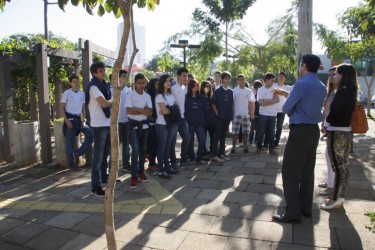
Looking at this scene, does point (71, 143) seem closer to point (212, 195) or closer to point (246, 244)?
point (212, 195)

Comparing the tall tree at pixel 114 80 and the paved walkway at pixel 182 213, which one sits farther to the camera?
the paved walkway at pixel 182 213

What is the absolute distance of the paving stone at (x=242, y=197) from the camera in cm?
443

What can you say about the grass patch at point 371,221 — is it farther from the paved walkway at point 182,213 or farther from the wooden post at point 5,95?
the wooden post at point 5,95

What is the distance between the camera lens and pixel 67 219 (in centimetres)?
392

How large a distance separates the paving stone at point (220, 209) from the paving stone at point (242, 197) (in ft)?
0.54

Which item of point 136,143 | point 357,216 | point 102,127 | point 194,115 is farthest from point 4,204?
point 357,216

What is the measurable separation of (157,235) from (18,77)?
19.0ft

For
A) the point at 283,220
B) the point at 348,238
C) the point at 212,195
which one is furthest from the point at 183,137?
the point at 348,238

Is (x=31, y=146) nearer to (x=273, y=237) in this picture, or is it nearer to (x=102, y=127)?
(x=102, y=127)

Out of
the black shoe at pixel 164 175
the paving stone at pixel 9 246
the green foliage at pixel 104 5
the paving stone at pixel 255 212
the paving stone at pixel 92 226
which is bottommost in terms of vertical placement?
the paving stone at pixel 9 246

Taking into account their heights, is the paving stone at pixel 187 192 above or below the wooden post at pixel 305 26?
below

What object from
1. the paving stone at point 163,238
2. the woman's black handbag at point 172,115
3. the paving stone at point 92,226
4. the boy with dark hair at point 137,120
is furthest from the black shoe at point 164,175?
the paving stone at point 163,238

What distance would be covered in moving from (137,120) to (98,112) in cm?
70

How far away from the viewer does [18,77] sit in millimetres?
7535
